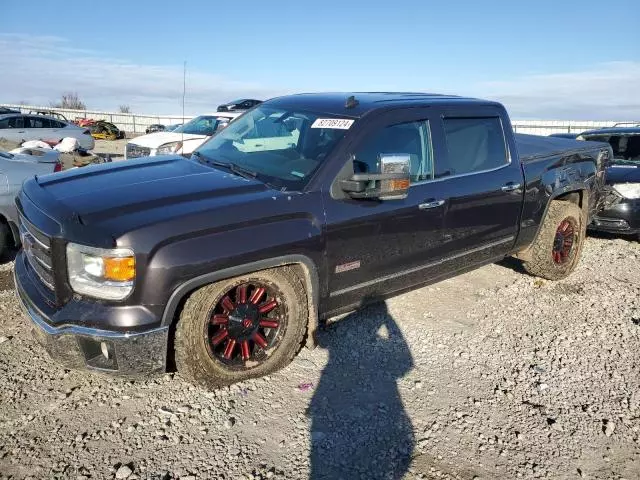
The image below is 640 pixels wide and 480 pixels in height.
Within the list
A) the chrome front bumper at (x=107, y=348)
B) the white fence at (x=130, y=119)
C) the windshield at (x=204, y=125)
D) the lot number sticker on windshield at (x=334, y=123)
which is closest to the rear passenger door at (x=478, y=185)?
the lot number sticker on windshield at (x=334, y=123)

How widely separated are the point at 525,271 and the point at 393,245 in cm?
283

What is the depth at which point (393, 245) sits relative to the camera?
11.9ft

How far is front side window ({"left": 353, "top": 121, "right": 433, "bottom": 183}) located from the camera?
352 centimetres

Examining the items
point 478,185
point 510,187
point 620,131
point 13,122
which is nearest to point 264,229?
point 478,185

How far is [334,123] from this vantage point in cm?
364

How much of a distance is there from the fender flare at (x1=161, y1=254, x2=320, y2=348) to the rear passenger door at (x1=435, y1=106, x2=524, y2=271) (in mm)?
1327

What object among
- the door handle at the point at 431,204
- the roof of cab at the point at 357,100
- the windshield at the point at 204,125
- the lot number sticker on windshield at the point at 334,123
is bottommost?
the door handle at the point at 431,204

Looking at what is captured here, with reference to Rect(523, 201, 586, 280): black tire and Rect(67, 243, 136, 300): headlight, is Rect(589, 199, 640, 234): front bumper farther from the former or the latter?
Rect(67, 243, 136, 300): headlight

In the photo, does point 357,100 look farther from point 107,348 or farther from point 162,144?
point 162,144

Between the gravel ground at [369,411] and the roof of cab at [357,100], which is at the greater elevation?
the roof of cab at [357,100]

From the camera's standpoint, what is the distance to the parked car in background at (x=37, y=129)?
51.9 ft

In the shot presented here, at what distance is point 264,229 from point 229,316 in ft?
1.96

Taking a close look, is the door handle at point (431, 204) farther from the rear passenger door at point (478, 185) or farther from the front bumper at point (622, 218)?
the front bumper at point (622, 218)

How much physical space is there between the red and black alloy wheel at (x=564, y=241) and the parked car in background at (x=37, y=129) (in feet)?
49.4
